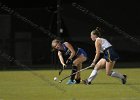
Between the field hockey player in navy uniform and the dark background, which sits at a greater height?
the field hockey player in navy uniform

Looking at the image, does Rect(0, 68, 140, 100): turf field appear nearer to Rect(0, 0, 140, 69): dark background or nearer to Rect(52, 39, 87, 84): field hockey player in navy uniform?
Rect(52, 39, 87, 84): field hockey player in navy uniform

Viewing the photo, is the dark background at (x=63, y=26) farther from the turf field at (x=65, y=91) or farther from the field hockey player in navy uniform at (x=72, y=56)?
the turf field at (x=65, y=91)

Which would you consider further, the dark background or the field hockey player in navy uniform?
the dark background

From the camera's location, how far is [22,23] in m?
32.2

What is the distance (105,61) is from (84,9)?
50.0ft

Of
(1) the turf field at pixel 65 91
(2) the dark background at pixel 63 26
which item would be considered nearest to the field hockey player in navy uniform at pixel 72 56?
(1) the turf field at pixel 65 91

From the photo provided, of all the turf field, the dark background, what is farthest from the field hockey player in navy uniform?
the dark background

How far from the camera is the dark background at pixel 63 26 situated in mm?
29531

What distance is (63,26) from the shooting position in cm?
3222

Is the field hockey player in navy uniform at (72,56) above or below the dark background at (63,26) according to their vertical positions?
above

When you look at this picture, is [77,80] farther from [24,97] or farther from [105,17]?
[105,17]

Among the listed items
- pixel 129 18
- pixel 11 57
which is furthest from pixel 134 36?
pixel 11 57

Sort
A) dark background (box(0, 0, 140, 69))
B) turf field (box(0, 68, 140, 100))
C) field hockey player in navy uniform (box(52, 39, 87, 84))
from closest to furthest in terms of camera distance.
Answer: turf field (box(0, 68, 140, 100)) → field hockey player in navy uniform (box(52, 39, 87, 84)) → dark background (box(0, 0, 140, 69))

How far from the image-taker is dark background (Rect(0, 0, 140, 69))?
29531 millimetres
